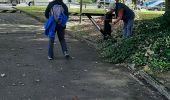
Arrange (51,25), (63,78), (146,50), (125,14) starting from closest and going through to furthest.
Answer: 1. (63,78)
2. (146,50)
3. (51,25)
4. (125,14)

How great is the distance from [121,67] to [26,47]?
14.6ft

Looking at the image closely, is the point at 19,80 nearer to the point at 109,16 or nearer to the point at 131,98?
the point at 131,98

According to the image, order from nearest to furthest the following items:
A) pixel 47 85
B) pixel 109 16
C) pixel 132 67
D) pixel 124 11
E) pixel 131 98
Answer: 1. pixel 131 98
2. pixel 47 85
3. pixel 132 67
4. pixel 124 11
5. pixel 109 16

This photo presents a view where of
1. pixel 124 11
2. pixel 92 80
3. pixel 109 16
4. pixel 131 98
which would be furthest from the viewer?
pixel 109 16

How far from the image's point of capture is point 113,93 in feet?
29.3

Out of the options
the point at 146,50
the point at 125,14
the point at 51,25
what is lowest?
the point at 146,50

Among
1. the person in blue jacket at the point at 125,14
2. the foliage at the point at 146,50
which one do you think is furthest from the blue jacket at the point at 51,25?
the person in blue jacket at the point at 125,14

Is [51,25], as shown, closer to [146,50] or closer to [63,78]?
[146,50]

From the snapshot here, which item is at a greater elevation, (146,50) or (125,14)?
(125,14)

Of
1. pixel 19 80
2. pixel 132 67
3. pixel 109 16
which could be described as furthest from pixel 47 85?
pixel 109 16

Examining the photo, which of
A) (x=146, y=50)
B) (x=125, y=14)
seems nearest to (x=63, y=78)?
(x=146, y=50)

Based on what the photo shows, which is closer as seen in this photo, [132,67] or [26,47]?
[132,67]

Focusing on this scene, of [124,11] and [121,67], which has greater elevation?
[124,11]

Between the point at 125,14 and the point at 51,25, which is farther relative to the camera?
the point at 125,14
